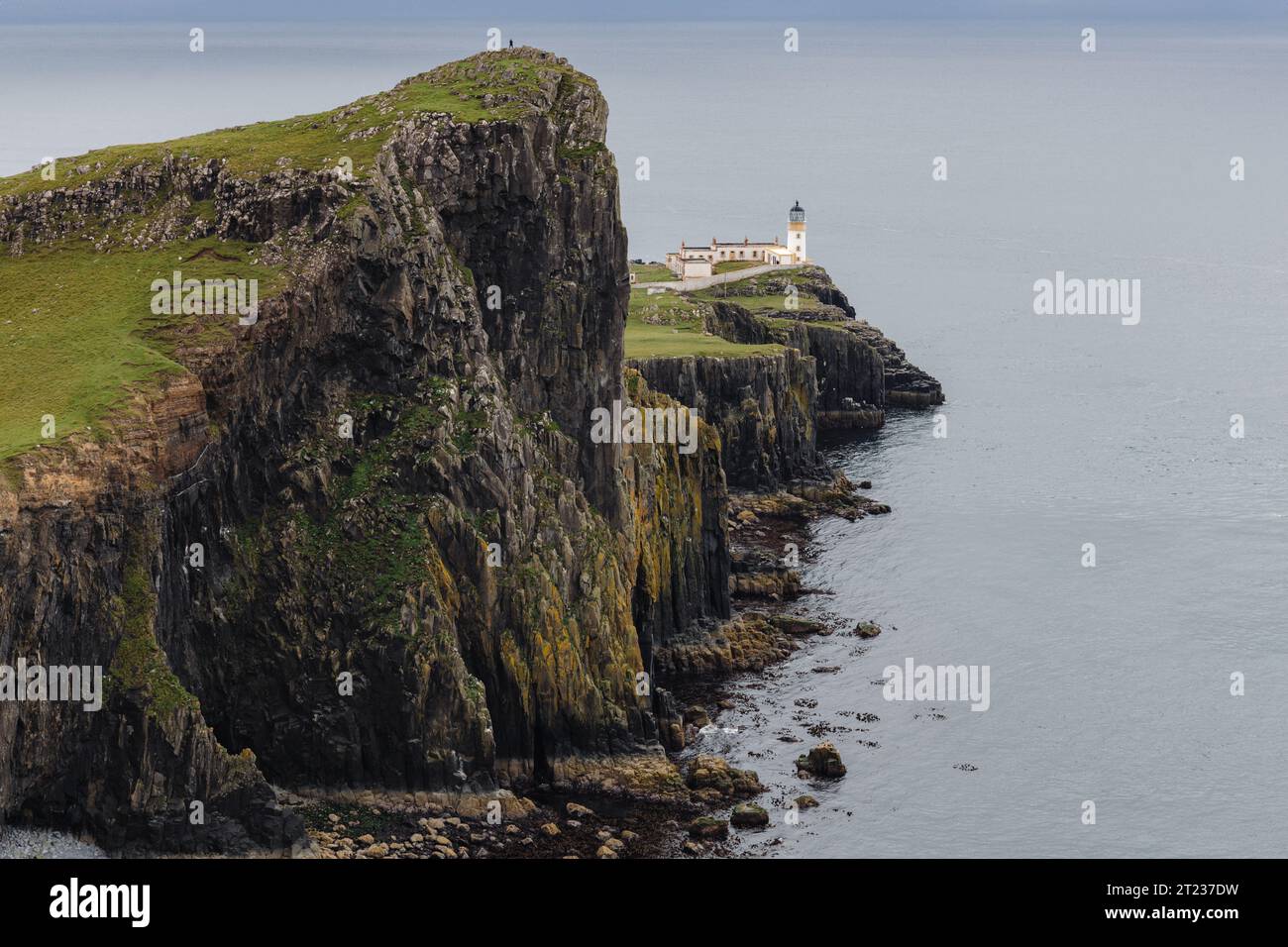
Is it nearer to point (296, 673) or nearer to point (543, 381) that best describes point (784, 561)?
point (543, 381)

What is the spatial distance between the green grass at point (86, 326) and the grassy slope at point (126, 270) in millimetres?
79

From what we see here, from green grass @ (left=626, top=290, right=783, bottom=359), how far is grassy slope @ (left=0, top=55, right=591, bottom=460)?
45.5m

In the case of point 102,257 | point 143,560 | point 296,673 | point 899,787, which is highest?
point 102,257

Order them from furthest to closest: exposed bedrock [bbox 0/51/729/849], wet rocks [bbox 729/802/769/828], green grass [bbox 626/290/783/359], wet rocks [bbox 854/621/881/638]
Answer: green grass [bbox 626/290/783/359]
wet rocks [bbox 854/621/881/638]
wet rocks [bbox 729/802/769/828]
exposed bedrock [bbox 0/51/729/849]

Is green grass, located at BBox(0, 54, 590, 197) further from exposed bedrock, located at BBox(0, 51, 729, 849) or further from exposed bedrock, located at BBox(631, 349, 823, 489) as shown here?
exposed bedrock, located at BBox(631, 349, 823, 489)

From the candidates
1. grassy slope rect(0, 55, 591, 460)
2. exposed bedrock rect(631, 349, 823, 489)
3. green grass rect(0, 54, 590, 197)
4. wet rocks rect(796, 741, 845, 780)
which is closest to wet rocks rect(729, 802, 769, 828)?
wet rocks rect(796, 741, 845, 780)

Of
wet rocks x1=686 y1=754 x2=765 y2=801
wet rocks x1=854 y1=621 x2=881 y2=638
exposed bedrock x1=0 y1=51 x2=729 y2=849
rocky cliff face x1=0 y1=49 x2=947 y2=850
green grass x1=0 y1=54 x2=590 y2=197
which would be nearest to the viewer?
exposed bedrock x1=0 y1=51 x2=729 y2=849

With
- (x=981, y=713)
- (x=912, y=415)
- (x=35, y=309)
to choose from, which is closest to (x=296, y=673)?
(x=35, y=309)

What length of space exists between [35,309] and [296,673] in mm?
21814

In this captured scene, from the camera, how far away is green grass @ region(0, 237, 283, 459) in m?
85.7

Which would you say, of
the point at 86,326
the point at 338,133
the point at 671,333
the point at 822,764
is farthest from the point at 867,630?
the point at 671,333

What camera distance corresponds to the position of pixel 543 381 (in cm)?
10450

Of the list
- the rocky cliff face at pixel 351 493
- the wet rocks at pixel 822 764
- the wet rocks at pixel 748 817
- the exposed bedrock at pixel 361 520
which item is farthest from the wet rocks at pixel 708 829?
the wet rocks at pixel 822 764
